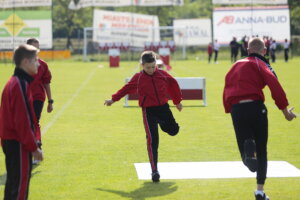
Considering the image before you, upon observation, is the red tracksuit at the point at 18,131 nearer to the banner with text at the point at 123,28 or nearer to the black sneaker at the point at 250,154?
the black sneaker at the point at 250,154

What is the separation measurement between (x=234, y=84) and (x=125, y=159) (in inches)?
149

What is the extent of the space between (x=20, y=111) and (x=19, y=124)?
0.11 meters

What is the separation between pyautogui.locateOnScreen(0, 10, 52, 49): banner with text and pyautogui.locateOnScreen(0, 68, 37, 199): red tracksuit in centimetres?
5226

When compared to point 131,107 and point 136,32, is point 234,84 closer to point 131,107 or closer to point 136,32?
point 131,107

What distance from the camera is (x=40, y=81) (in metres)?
10.6

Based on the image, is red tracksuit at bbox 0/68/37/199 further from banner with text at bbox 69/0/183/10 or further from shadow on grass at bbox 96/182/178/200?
banner with text at bbox 69/0/183/10

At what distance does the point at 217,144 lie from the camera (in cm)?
1284

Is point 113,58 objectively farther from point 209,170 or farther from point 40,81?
point 209,170

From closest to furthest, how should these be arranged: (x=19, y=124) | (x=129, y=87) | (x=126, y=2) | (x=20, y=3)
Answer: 1. (x=19, y=124)
2. (x=129, y=87)
3. (x=20, y=3)
4. (x=126, y=2)

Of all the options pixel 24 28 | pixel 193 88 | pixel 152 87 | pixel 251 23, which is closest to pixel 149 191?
pixel 152 87

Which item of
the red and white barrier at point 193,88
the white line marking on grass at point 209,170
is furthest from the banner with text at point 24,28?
the white line marking on grass at point 209,170

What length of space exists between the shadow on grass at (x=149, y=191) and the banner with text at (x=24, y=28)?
49.9 meters

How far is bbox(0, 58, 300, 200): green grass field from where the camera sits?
8.73 meters

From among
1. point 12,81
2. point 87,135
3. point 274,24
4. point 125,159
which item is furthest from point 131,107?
point 274,24
